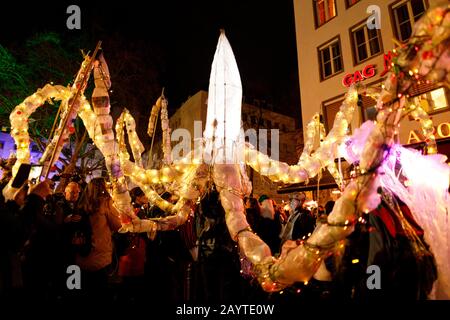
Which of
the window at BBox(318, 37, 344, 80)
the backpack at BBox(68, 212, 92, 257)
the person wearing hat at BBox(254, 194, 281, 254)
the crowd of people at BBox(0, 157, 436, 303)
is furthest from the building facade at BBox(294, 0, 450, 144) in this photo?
the backpack at BBox(68, 212, 92, 257)

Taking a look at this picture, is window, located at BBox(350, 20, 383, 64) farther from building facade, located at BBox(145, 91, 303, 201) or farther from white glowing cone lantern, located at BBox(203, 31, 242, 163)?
building facade, located at BBox(145, 91, 303, 201)

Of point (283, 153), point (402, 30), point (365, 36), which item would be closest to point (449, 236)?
point (402, 30)

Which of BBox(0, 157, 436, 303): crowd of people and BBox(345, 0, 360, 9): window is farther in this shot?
BBox(345, 0, 360, 9): window

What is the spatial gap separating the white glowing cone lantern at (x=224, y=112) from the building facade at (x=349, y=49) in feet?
28.2

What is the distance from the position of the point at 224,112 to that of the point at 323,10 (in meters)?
14.1

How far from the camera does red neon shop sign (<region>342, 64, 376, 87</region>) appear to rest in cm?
1192

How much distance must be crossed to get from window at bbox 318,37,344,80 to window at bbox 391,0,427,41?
99.2 inches

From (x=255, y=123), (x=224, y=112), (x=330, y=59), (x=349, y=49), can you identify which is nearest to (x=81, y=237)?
(x=224, y=112)

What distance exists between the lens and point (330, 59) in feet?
46.4

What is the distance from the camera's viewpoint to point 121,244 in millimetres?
4832

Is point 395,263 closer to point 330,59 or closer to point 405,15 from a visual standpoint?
point 405,15

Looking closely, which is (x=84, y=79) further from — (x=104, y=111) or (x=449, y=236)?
(x=449, y=236)

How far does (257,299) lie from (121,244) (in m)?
2.35

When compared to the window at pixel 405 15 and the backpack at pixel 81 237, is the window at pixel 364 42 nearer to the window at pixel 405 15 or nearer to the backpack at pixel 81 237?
the window at pixel 405 15
